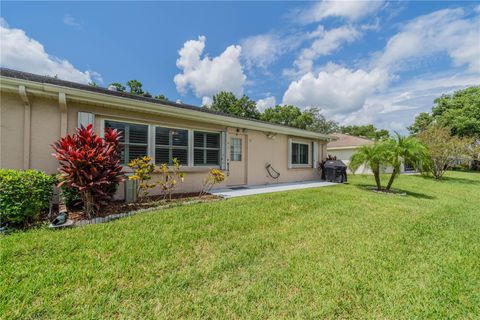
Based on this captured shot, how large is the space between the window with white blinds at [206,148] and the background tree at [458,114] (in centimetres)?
3027

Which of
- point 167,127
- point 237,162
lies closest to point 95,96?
point 167,127

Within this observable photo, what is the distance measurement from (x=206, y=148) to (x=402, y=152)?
796cm

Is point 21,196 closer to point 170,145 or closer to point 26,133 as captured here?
point 26,133

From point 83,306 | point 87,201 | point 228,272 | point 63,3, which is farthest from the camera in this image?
point 63,3

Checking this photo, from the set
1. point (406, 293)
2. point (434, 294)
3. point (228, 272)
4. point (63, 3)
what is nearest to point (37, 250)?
point (228, 272)

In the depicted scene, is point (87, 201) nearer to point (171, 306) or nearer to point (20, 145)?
point (20, 145)

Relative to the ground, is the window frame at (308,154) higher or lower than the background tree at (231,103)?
lower

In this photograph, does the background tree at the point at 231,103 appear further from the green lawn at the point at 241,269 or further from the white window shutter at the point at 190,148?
the green lawn at the point at 241,269

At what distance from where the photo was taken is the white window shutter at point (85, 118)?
17.3 feet

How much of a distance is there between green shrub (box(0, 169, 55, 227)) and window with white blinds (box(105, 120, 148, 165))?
2183mm

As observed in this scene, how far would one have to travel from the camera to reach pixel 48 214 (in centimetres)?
443

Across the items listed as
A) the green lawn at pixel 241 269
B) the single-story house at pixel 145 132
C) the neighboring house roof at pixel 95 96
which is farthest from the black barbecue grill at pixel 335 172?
the green lawn at pixel 241 269

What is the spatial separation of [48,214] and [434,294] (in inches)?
272

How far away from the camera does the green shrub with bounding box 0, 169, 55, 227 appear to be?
3.57 metres
